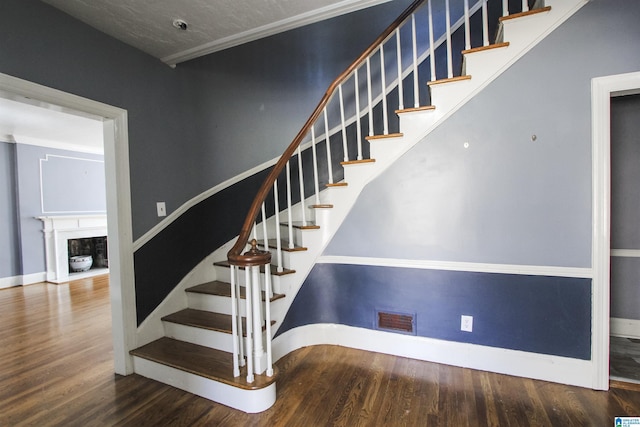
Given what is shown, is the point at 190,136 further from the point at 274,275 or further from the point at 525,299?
the point at 525,299

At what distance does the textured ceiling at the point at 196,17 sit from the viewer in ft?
5.95

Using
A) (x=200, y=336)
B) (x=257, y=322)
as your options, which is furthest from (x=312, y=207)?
(x=200, y=336)

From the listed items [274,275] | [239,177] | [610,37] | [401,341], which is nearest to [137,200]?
[239,177]

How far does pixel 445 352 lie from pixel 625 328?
1.68m

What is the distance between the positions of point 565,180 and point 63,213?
7.12 meters

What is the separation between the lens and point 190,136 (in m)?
2.67

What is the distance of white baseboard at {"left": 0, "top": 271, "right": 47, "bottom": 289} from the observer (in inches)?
175

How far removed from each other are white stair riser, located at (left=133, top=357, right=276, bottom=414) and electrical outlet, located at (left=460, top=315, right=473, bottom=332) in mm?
1350

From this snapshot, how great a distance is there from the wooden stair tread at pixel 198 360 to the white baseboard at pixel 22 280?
168 inches

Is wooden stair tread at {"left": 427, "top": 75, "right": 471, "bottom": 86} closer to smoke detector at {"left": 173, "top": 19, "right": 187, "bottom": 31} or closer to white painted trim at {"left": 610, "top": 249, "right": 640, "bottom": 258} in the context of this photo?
smoke detector at {"left": 173, "top": 19, "right": 187, "bottom": 31}

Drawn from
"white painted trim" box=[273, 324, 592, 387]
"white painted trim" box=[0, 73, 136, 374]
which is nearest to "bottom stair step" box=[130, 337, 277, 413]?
"white painted trim" box=[0, 73, 136, 374]

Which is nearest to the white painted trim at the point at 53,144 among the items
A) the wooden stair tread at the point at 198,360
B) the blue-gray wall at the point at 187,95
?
the blue-gray wall at the point at 187,95

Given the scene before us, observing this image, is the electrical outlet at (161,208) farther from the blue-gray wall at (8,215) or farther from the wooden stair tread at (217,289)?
the blue-gray wall at (8,215)

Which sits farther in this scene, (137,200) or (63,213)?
(63,213)
